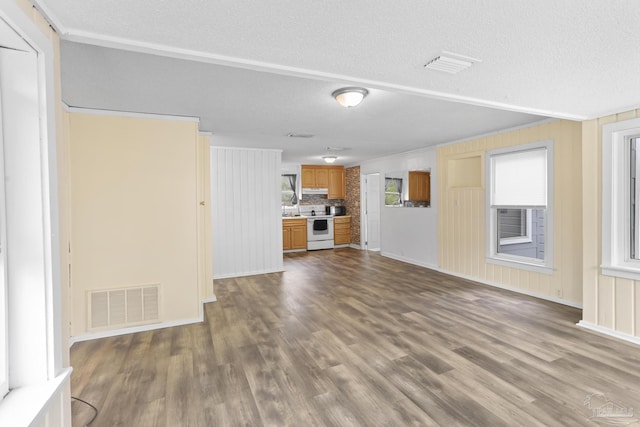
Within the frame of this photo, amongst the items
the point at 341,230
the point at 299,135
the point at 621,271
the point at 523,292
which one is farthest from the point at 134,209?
the point at 341,230

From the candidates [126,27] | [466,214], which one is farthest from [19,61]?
[466,214]

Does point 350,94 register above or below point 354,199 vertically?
above

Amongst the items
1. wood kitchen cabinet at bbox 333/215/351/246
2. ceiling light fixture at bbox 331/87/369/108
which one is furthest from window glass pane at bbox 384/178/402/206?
ceiling light fixture at bbox 331/87/369/108

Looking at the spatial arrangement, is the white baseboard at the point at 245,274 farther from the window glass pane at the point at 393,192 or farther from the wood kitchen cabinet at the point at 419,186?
Answer: the wood kitchen cabinet at the point at 419,186

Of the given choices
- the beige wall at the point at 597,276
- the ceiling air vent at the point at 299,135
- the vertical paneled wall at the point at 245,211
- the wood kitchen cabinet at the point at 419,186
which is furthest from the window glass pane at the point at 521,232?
the vertical paneled wall at the point at 245,211

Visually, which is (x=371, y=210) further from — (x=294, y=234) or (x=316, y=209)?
(x=294, y=234)

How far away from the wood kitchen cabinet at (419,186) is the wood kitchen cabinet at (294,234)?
10.3 feet

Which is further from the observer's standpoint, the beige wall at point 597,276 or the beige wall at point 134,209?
the beige wall at point 134,209

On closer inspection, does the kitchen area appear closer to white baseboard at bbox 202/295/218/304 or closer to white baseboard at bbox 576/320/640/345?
white baseboard at bbox 202/295/218/304

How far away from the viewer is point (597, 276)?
10.9 ft

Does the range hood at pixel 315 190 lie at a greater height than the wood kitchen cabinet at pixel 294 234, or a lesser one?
greater

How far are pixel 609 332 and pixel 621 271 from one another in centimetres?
63

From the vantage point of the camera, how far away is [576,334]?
10.4 feet

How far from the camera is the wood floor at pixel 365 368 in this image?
6.69 ft
